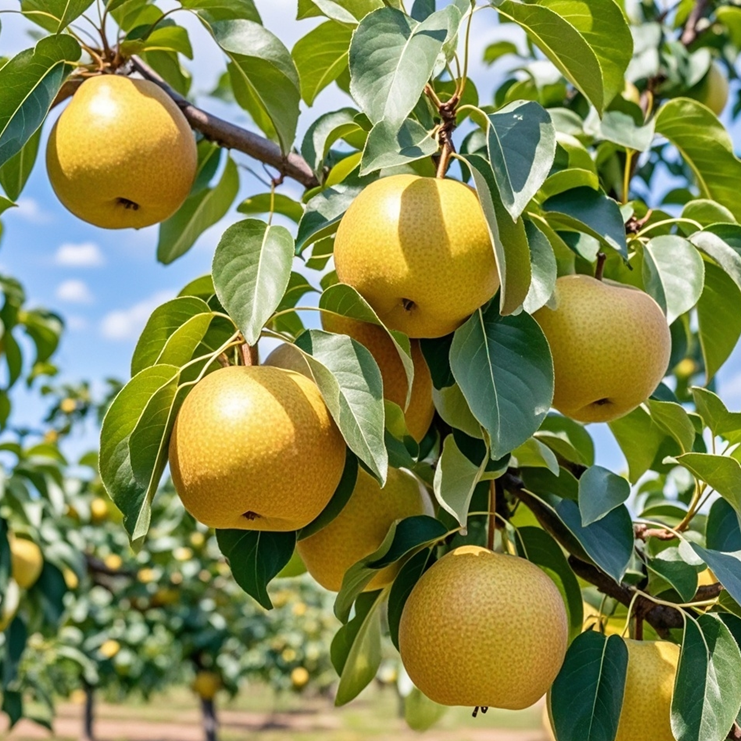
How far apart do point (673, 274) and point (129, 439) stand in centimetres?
79

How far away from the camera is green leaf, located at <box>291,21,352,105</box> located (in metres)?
1.32

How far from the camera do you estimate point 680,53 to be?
2.50 metres

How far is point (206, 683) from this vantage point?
262 inches

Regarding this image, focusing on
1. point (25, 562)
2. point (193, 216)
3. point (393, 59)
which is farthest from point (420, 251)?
point (25, 562)

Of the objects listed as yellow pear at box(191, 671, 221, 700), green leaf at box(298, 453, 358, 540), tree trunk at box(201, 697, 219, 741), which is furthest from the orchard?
tree trunk at box(201, 697, 219, 741)

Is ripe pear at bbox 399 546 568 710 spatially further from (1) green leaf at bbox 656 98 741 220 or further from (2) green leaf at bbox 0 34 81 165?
(1) green leaf at bbox 656 98 741 220

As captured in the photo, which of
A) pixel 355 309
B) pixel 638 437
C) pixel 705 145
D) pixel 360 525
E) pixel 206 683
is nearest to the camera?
pixel 355 309

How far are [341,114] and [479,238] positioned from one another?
485mm

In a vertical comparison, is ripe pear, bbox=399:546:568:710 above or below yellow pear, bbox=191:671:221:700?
above

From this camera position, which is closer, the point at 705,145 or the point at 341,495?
the point at 341,495

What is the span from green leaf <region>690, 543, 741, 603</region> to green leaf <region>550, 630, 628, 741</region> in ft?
0.47

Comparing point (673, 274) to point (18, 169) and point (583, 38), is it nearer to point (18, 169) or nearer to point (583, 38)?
point (583, 38)

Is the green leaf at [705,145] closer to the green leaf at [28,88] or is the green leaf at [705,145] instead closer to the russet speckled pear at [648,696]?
the russet speckled pear at [648,696]

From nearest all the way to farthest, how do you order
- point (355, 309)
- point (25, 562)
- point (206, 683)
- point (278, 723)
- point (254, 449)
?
1. point (254, 449)
2. point (355, 309)
3. point (25, 562)
4. point (206, 683)
5. point (278, 723)
